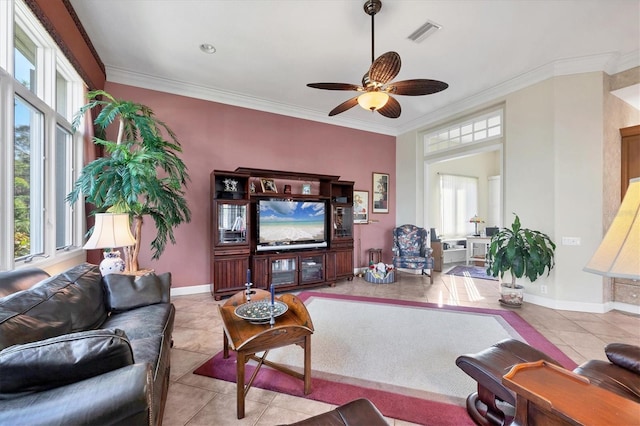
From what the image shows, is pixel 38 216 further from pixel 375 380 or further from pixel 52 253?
pixel 375 380

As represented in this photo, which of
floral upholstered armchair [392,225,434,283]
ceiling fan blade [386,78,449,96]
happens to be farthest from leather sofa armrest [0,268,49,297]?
floral upholstered armchair [392,225,434,283]

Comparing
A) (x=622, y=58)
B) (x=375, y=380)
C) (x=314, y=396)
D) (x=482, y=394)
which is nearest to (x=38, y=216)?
(x=314, y=396)

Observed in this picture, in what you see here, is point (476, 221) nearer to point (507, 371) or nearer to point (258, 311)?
point (507, 371)

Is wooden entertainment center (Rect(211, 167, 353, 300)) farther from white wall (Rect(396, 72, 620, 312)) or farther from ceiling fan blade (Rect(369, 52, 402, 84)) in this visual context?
white wall (Rect(396, 72, 620, 312))

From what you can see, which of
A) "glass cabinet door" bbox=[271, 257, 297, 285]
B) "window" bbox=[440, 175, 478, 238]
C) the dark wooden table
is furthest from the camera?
"window" bbox=[440, 175, 478, 238]

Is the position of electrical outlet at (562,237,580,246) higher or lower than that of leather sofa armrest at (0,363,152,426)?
higher

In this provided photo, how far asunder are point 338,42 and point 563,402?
3.64 m

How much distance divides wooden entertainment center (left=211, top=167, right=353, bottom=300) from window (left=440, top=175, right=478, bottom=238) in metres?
3.68

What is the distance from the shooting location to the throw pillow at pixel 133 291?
2.23 m

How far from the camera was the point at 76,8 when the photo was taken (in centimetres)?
270

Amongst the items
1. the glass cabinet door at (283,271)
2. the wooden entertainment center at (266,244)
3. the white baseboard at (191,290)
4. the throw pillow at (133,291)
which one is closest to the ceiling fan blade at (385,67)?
the wooden entertainment center at (266,244)

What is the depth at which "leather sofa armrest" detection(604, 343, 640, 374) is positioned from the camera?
4.83 ft

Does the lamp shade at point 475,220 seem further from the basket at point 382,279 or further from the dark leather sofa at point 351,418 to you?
the dark leather sofa at point 351,418

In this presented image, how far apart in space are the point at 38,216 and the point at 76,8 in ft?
7.07
